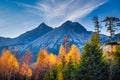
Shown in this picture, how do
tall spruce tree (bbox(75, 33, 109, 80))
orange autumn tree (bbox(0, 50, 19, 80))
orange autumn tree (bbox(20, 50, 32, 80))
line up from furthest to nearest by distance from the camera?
orange autumn tree (bbox(20, 50, 32, 80))
orange autumn tree (bbox(0, 50, 19, 80))
tall spruce tree (bbox(75, 33, 109, 80))

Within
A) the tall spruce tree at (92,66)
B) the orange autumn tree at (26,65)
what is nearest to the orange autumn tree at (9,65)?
the orange autumn tree at (26,65)

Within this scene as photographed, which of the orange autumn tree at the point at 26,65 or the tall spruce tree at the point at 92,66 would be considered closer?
the tall spruce tree at the point at 92,66

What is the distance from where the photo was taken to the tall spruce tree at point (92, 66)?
46.4m

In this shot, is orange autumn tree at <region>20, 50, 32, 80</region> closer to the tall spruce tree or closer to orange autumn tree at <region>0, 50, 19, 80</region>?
orange autumn tree at <region>0, 50, 19, 80</region>

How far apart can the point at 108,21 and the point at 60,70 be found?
1599 cm

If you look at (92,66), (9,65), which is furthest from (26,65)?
(92,66)

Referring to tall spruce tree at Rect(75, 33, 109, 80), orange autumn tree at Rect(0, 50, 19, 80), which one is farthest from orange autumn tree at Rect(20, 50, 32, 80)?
tall spruce tree at Rect(75, 33, 109, 80)

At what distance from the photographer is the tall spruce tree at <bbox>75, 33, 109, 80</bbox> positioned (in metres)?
46.4

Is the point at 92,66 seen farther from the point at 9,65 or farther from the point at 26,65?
the point at 26,65

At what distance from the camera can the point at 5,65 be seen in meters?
128

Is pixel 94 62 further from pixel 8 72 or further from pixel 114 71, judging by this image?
pixel 8 72

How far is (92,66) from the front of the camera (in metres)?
46.7

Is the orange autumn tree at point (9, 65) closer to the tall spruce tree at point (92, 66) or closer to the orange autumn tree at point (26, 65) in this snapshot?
the orange autumn tree at point (26, 65)

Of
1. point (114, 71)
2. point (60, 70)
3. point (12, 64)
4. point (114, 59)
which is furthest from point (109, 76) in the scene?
point (12, 64)
